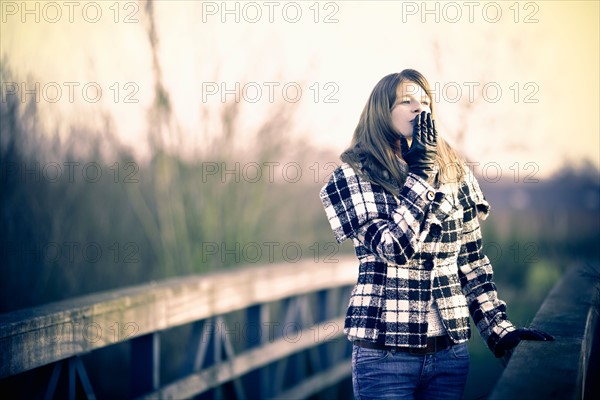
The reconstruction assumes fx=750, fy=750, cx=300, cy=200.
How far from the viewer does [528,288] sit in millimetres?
6316

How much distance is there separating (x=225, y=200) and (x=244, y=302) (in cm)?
129

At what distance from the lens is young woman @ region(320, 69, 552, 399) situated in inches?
84.2

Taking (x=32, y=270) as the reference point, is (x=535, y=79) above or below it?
above

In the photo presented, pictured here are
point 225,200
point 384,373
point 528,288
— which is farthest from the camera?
point 528,288

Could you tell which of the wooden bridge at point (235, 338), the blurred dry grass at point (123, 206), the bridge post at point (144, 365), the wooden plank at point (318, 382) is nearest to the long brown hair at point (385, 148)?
the wooden bridge at point (235, 338)

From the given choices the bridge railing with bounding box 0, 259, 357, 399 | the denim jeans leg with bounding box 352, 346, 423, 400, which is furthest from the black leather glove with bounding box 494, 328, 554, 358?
the bridge railing with bounding box 0, 259, 357, 399

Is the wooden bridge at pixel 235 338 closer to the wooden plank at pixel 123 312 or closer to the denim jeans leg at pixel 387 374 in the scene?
the wooden plank at pixel 123 312

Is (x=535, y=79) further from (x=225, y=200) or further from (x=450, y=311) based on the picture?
Result: (x=450, y=311)

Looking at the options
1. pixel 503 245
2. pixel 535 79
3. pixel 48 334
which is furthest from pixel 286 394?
pixel 503 245

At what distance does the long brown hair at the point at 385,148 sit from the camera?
2279 millimetres

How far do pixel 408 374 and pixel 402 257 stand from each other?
1.12 feet

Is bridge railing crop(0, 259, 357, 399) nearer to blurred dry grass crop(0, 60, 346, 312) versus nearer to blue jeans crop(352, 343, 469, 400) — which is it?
blurred dry grass crop(0, 60, 346, 312)

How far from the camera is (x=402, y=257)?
2090 millimetres

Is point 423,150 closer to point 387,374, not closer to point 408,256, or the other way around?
point 408,256
